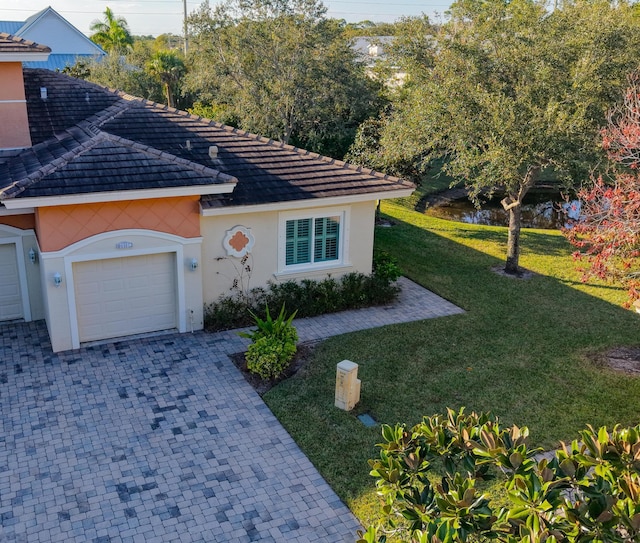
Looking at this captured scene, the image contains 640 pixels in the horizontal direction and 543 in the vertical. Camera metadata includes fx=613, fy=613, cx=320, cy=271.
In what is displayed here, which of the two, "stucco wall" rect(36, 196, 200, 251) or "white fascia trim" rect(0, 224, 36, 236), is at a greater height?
"stucco wall" rect(36, 196, 200, 251)

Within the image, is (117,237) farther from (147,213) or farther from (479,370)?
(479,370)

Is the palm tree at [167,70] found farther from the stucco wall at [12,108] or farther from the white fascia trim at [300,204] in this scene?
the white fascia trim at [300,204]

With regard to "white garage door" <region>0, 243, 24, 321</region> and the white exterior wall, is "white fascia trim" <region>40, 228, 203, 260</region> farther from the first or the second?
the white exterior wall

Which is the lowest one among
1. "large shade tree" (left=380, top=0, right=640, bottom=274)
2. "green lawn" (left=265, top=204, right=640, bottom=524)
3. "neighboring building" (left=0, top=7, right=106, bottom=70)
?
"green lawn" (left=265, top=204, right=640, bottom=524)

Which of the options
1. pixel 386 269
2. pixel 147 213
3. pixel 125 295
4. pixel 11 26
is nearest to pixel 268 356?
pixel 125 295

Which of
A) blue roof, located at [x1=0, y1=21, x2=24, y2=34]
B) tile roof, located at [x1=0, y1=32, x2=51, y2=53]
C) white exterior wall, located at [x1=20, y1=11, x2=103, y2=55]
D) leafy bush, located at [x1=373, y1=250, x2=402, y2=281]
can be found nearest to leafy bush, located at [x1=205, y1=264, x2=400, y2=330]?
leafy bush, located at [x1=373, y1=250, x2=402, y2=281]

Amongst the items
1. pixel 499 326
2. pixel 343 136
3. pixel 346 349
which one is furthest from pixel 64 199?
pixel 343 136
